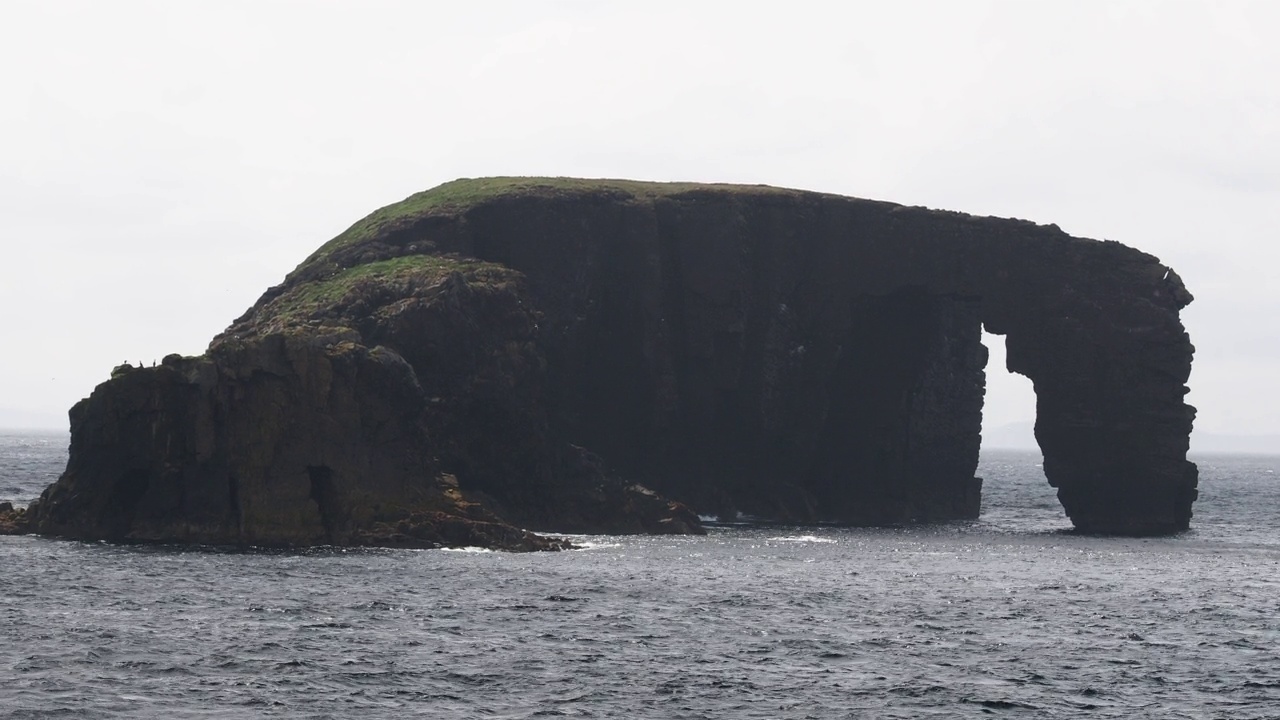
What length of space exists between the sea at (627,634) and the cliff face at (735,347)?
44.2 feet

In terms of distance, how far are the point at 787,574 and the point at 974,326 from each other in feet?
173

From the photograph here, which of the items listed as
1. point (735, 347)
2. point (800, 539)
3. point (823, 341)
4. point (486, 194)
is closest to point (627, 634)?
point (800, 539)

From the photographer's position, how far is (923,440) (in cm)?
11675

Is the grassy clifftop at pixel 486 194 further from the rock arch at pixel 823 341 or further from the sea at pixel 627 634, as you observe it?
the sea at pixel 627 634

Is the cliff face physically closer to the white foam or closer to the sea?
the white foam

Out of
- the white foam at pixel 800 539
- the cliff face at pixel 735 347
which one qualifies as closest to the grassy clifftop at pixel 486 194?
the cliff face at pixel 735 347

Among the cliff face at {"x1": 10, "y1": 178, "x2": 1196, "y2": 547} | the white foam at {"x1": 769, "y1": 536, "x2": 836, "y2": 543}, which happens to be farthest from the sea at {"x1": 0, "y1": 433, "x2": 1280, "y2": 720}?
the cliff face at {"x1": 10, "y1": 178, "x2": 1196, "y2": 547}

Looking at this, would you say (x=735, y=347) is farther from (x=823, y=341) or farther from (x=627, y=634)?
(x=627, y=634)

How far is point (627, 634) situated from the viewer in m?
55.7

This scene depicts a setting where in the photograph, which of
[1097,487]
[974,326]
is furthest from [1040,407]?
[974,326]

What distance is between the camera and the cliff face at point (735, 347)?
311ft

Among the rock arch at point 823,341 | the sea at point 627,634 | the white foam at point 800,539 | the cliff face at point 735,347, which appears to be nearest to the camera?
the sea at point 627,634

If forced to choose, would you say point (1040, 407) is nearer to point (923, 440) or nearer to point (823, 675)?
point (923, 440)

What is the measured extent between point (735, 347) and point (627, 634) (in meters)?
56.3
